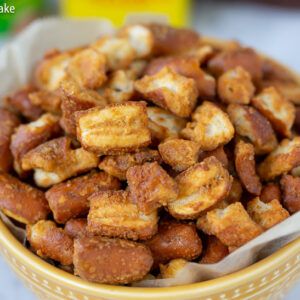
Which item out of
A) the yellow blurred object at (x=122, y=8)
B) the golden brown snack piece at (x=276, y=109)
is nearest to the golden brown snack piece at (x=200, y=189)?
the golden brown snack piece at (x=276, y=109)

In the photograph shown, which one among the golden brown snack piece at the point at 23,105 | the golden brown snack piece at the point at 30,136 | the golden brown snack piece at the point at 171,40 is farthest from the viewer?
the golden brown snack piece at the point at 171,40

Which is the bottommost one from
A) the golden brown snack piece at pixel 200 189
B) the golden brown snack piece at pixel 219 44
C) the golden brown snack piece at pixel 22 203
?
the golden brown snack piece at pixel 22 203

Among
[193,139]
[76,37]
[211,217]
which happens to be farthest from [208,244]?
[76,37]

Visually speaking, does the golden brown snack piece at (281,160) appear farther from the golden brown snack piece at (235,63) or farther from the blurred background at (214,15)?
the blurred background at (214,15)

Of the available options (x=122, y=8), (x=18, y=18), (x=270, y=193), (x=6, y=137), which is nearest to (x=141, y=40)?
(x=6, y=137)

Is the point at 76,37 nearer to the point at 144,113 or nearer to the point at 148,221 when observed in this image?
the point at 144,113

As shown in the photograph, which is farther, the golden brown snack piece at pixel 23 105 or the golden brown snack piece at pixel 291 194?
the golden brown snack piece at pixel 23 105

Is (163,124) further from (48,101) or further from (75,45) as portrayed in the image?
(75,45)
